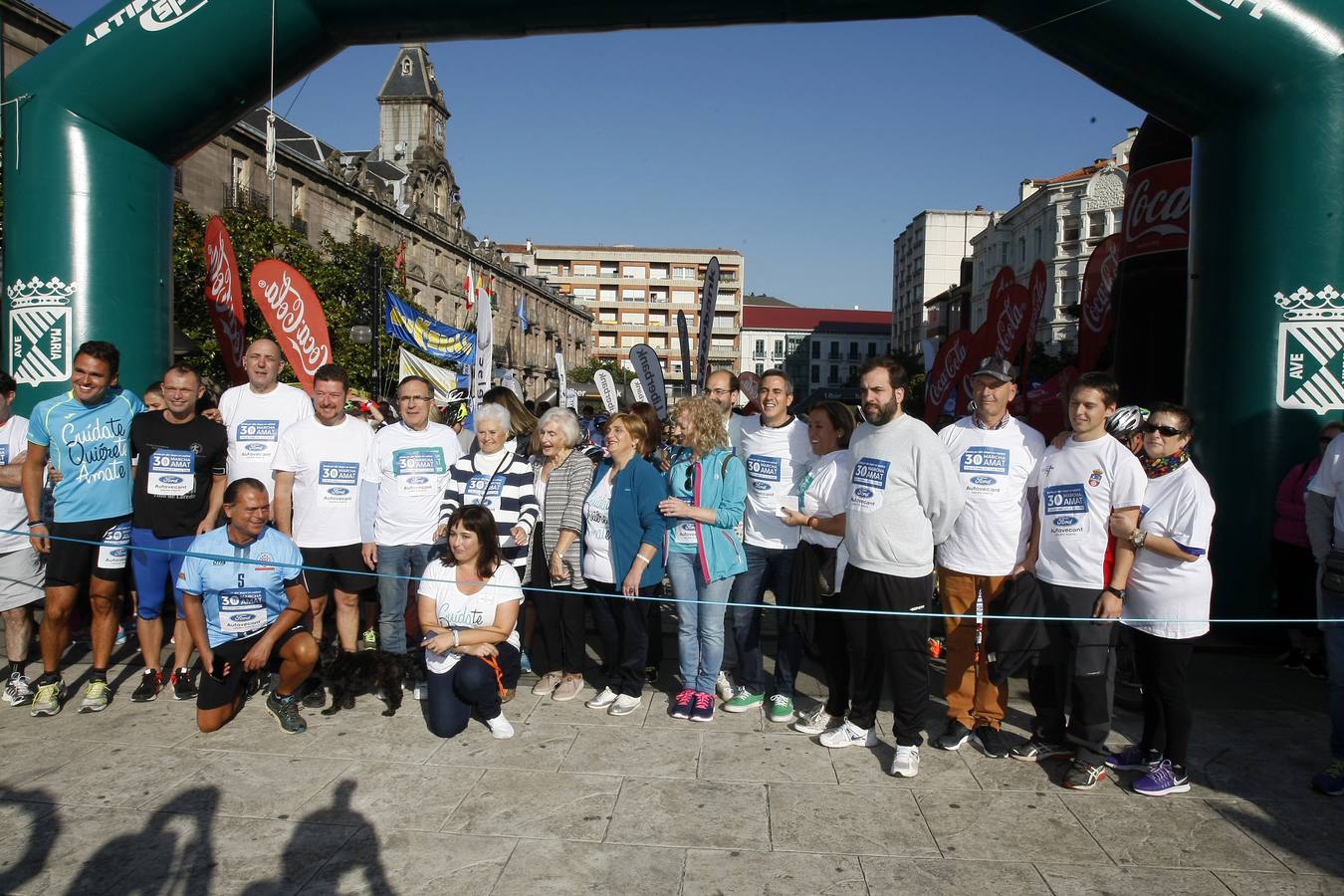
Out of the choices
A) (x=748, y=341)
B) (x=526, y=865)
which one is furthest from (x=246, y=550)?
(x=748, y=341)

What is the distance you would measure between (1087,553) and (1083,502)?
0.81 ft

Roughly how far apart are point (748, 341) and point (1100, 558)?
111807 mm

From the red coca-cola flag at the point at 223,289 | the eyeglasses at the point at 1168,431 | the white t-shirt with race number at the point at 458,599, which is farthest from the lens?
the red coca-cola flag at the point at 223,289

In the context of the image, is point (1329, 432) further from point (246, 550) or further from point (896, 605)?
point (246, 550)

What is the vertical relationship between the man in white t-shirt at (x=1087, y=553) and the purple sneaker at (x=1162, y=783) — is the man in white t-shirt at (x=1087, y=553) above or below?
above

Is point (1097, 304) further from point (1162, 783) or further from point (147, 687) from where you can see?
point (147, 687)

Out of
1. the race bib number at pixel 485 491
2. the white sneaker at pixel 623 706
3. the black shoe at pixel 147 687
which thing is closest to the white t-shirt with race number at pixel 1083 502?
the white sneaker at pixel 623 706

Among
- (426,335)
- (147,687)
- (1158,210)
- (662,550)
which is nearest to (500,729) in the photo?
(662,550)

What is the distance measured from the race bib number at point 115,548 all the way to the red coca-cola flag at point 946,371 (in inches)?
339

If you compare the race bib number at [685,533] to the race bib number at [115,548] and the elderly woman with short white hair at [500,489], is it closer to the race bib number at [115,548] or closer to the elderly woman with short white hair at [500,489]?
the elderly woman with short white hair at [500,489]

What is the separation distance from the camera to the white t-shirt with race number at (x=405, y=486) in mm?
5312

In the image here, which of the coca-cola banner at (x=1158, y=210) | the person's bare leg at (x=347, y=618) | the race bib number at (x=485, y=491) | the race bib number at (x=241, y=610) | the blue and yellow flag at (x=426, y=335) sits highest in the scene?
the coca-cola banner at (x=1158, y=210)

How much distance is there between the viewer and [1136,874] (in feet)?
11.0

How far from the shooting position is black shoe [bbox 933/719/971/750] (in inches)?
183
